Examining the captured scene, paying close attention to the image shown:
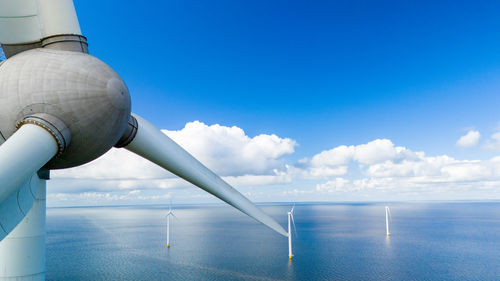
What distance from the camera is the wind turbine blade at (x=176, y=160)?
11.9 metres

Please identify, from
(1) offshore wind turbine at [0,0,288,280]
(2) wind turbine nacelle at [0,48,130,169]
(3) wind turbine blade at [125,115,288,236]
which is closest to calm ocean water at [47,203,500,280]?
(3) wind turbine blade at [125,115,288,236]

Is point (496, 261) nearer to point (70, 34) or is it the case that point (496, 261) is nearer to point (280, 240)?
point (280, 240)

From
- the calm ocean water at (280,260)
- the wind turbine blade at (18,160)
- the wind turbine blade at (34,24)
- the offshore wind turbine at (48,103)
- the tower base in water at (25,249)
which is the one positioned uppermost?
the wind turbine blade at (34,24)

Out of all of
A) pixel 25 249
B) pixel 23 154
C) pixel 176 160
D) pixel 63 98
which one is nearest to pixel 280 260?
pixel 25 249

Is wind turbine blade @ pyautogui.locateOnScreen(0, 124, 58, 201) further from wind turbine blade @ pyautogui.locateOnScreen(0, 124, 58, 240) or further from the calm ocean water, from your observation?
the calm ocean water

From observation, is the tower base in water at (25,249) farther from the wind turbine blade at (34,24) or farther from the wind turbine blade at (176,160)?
the wind turbine blade at (34,24)

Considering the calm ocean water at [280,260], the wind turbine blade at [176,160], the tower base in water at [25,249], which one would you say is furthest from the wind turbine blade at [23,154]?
the calm ocean water at [280,260]

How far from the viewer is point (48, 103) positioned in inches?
322

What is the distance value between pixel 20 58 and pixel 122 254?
3759 inches

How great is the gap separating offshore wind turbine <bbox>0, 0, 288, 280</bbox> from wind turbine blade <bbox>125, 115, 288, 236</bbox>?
0.53ft

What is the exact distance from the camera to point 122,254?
303ft

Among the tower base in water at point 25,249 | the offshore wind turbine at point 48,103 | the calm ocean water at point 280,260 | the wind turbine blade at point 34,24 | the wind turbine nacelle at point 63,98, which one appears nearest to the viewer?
the offshore wind turbine at point 48,103

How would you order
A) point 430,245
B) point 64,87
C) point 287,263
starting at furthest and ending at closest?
point 430,245 → point 287,263 → point 64,87

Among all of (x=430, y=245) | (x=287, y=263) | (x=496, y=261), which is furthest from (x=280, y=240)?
(x=496, y=261)
